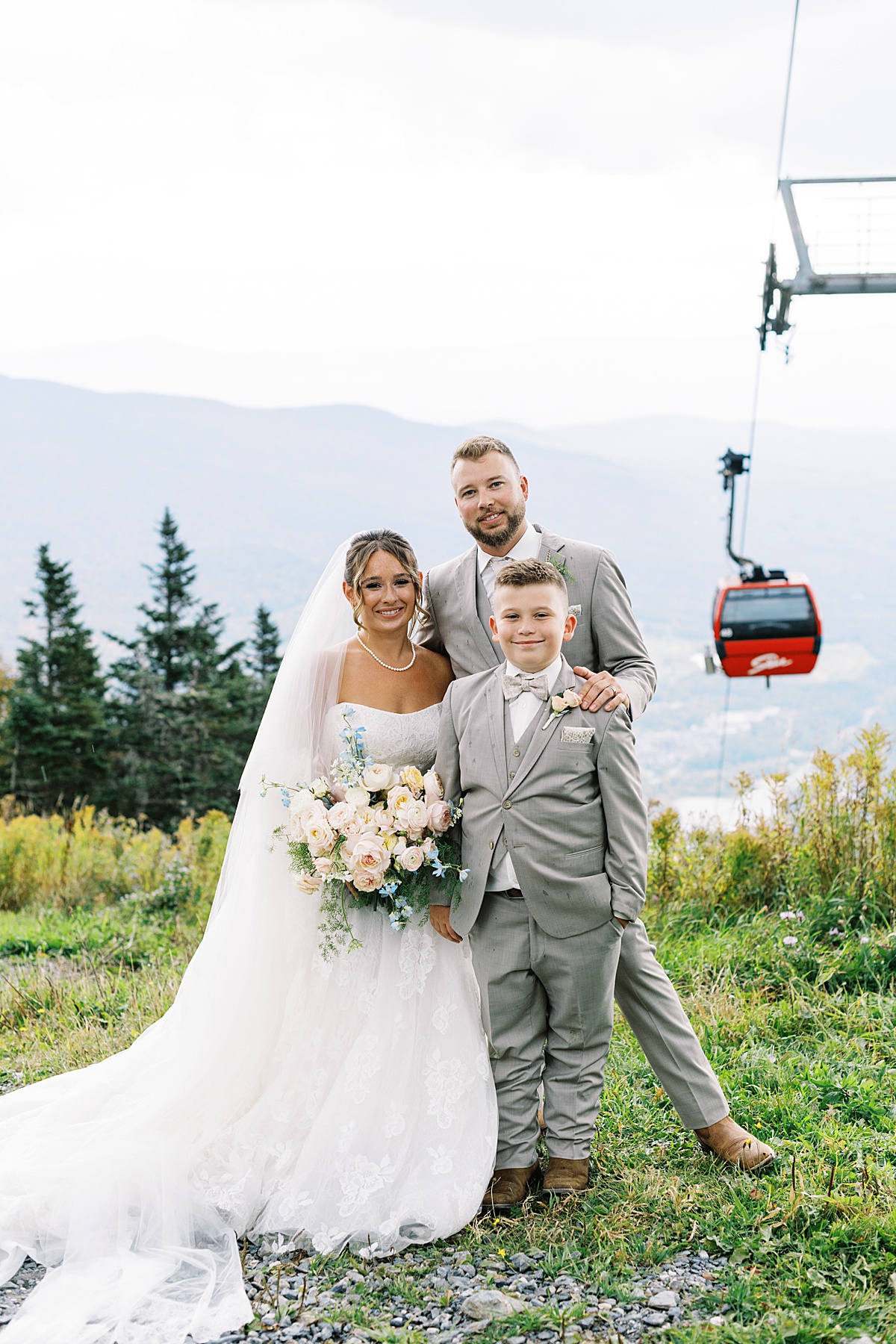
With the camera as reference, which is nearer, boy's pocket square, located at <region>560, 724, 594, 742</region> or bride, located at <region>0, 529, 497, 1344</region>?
bride, located at <region>0, 529, 497, 1344</region>

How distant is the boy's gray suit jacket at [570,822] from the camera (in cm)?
334

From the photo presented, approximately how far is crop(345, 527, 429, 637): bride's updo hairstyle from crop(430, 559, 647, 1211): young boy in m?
0.48

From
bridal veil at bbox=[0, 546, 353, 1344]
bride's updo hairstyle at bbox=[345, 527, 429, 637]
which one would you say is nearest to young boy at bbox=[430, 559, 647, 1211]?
bride's updo hairstyle at bbox=[345, 527, 429, 637]

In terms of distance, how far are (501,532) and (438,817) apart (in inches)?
38.6

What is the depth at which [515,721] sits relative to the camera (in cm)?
347

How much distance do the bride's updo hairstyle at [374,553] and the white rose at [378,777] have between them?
0.57 metres

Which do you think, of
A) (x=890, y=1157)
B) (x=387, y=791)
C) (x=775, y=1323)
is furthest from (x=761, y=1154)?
(x=387, y=791)

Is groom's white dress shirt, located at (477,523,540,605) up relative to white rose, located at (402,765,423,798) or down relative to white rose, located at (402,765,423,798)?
up

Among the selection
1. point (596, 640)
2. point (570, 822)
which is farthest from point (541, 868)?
point (596, 640)

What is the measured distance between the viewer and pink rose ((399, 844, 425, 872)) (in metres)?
3.42

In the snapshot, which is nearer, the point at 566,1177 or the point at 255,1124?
the point at 566,1177

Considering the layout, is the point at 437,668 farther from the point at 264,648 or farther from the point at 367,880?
the point at 264,648

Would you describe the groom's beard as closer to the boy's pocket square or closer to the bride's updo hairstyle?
the bride's updo hairstyle

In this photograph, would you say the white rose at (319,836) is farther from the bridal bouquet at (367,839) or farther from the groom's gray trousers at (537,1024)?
the groom's gray trousers at (537,1024)
